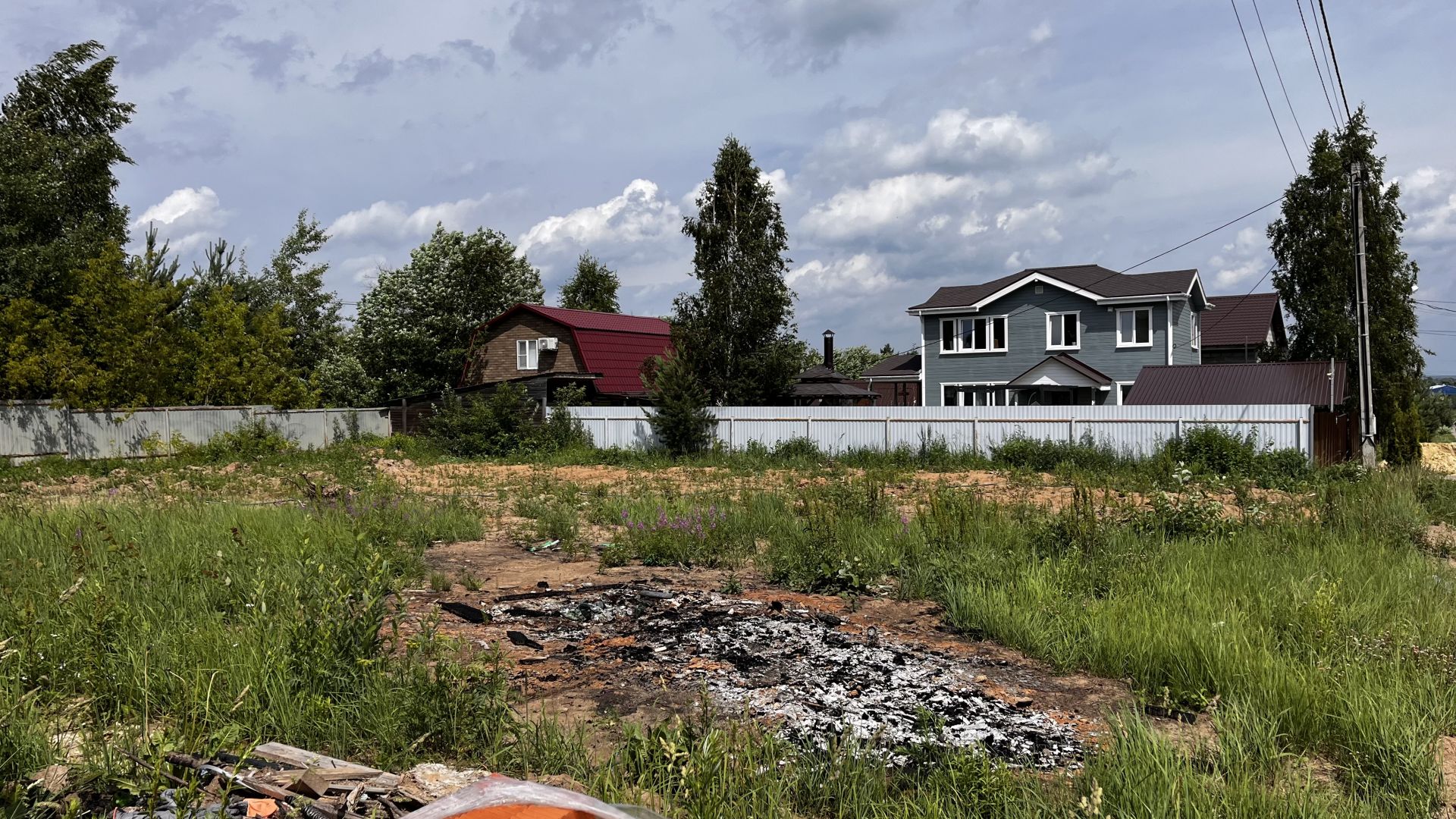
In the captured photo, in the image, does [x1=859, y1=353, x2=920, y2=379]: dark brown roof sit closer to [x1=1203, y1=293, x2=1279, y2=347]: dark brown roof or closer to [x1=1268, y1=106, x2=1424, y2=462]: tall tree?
[x1=1203, y1=293, x2=1279, y2=347]: dark brown roof

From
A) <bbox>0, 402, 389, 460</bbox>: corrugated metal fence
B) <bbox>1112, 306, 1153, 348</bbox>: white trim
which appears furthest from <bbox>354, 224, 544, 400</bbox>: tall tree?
<bbox>1112, 306, 1153, 348</bbox>: white trim

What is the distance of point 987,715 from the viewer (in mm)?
4484

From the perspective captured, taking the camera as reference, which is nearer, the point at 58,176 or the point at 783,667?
the point at 783,667

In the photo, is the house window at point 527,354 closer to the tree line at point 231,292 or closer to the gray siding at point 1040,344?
the tree line at point 231,292

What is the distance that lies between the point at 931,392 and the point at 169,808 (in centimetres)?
3280

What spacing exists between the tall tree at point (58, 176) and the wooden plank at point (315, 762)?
26547 mm

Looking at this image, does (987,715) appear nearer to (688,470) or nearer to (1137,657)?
(1137,657)

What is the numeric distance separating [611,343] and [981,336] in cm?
1398

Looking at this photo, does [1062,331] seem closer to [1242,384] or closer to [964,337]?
[964,337]

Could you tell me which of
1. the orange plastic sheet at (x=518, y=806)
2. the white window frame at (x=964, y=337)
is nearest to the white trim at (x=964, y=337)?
the white window frame at (x=964, y=337)

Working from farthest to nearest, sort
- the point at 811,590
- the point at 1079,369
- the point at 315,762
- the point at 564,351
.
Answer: the point at 564,351 → the point at 1079,369 → the point at 811,590 → the point at 315,762

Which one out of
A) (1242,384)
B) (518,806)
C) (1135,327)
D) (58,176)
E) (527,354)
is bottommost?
(518,806)

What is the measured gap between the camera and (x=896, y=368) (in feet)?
159

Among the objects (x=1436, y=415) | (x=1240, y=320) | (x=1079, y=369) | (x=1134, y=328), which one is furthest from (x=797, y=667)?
(x=1436, y=415)
